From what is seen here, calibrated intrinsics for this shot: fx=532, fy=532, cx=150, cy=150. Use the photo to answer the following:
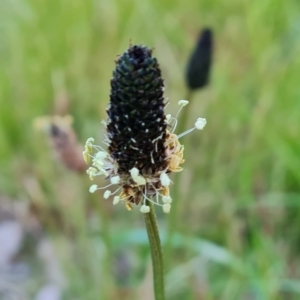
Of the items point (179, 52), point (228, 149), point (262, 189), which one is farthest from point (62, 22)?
point (262, 189)

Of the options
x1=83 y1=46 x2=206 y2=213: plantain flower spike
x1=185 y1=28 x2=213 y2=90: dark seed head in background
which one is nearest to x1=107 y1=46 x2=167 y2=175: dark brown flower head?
x1=83 y1=46 x2=206 y2=213: plantain flower spike

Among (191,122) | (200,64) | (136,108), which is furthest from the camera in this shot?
(191,122)

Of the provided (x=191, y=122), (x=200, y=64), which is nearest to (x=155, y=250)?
(x=200, y=64)

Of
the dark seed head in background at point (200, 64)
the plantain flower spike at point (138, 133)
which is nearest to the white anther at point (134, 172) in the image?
the plantain flower spike at point (138, 133)

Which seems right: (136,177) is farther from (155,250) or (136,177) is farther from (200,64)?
(200,64)

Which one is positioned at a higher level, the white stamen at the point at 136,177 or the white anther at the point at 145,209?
the white stamen at the point at 136,177

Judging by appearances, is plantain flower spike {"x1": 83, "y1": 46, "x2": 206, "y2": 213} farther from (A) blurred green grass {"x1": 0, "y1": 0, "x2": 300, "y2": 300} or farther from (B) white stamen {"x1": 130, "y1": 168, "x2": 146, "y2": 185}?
(A) blurred green grass {"x1": 0, "y1": 0, "x2": 300, "y2": 300}

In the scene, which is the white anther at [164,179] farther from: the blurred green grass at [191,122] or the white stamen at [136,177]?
the blurred green grass at [191,122]
